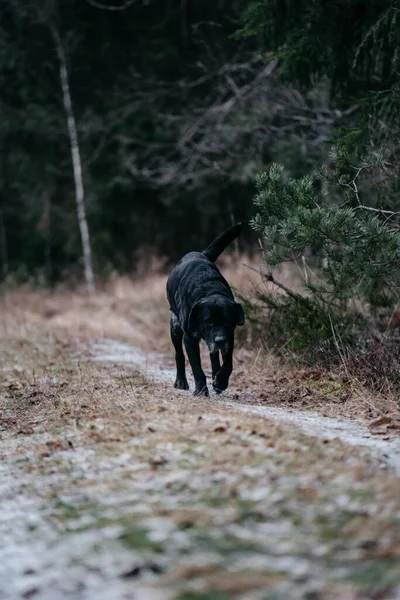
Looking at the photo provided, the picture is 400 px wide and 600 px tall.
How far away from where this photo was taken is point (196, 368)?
6.88 meters

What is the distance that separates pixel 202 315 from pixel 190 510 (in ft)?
10.5

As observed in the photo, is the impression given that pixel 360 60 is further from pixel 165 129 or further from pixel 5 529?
pixel 165 129

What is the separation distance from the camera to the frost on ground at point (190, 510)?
2.95m

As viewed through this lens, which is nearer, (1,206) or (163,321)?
(163,321)

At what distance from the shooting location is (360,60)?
827 cm

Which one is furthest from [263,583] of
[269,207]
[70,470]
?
[269,207]

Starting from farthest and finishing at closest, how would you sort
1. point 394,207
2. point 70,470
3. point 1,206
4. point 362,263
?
point 1,206, point 394,207, point 362,263, point 70,470

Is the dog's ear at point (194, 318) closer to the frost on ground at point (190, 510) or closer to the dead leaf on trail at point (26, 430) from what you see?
the frost on ground at point (190, 510)

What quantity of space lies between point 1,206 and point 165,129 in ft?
31.9

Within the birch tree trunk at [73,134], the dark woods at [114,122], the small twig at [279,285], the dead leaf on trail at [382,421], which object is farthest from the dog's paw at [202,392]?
the birch tree trunk at [73,134]

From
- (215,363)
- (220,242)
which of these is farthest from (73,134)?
(215,363)

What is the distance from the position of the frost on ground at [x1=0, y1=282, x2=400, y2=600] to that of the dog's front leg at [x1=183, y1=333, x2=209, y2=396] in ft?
2.78

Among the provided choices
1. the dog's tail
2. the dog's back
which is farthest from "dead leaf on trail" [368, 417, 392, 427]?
the dog's tail

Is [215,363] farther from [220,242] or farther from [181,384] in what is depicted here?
[220,242]
